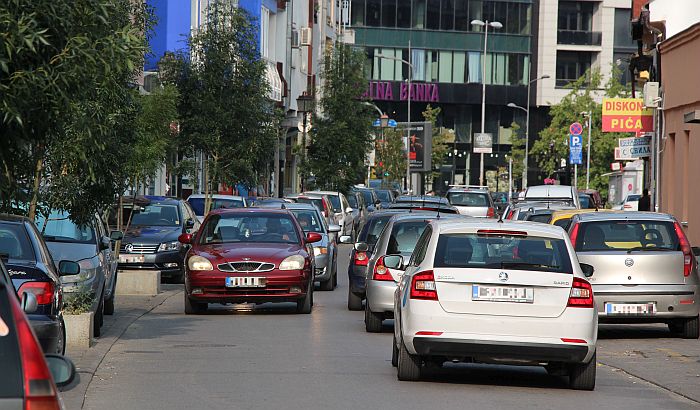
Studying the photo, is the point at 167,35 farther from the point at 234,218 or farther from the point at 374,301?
the point at 374,301

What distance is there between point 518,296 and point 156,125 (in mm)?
17532

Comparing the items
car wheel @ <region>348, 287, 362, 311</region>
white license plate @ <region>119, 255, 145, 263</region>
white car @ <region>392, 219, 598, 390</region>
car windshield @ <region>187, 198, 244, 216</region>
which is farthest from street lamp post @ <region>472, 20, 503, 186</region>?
white car @ <region>392, 219, 598, 390</region>

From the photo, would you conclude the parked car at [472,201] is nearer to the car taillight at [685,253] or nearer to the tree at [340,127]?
the tree at [340,127]

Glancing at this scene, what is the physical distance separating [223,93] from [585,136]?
163ft

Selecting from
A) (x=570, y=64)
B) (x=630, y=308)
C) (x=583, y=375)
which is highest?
(x=570, y=64)

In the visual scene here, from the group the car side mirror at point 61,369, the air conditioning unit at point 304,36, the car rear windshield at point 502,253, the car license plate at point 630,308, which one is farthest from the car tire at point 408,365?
the air conditioning unit at point 304,36

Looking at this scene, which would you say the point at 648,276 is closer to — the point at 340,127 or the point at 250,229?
the point at 250,229

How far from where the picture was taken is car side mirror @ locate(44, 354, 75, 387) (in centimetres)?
575

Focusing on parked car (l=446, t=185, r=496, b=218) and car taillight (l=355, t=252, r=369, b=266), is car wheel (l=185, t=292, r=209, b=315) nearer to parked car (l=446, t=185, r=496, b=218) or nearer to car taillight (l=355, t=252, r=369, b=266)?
car taillight (l=355, t=252, r=369, b=266)

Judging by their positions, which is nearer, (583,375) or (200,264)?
(583,375)

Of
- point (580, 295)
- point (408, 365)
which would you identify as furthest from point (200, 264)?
point (580, 295)

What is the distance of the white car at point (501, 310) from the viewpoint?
1261cm

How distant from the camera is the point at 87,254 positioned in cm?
1944

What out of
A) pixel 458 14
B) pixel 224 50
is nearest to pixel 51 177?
pixel 224 50
